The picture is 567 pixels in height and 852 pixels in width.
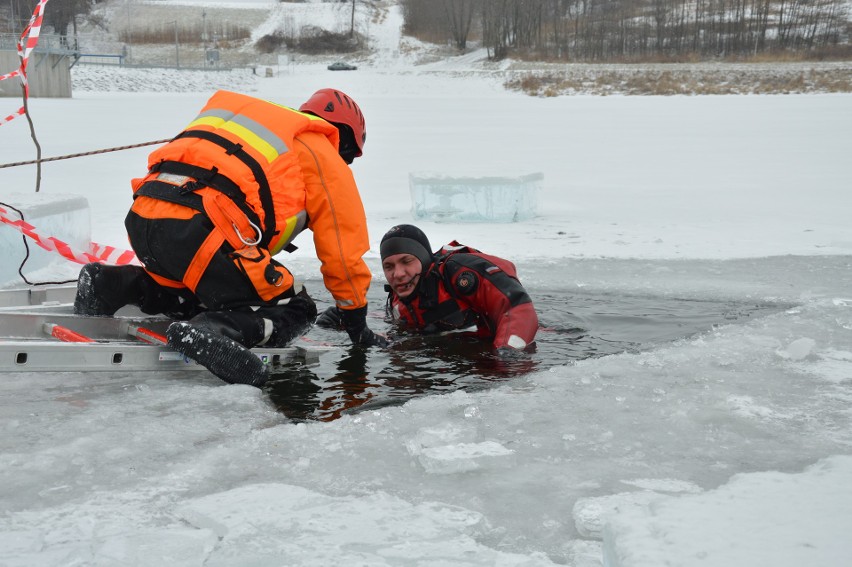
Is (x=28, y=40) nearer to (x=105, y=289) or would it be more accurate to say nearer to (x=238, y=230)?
(x=105, y=289)

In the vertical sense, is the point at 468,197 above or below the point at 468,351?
above

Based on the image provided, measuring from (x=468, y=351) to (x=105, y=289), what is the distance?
160 cm

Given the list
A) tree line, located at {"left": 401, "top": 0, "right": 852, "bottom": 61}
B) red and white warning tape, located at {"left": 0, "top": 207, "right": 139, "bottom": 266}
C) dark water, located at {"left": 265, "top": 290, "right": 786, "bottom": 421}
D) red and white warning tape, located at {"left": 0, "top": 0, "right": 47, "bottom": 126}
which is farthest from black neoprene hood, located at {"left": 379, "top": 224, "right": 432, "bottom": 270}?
tree line, located at {"left": 401, "top": 0, "right": 852, "bottom": 61}

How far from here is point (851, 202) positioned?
29.5ft

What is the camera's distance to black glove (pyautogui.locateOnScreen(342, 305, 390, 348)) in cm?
368

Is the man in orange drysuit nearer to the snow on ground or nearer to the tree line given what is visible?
the snow on ground

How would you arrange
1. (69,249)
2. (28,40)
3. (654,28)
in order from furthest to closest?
(654,28)
(28,40)
(69,249)

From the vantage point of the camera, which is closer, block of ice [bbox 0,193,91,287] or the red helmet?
the red helmet

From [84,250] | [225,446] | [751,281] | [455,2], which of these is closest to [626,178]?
[751,281]

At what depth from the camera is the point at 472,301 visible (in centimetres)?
423

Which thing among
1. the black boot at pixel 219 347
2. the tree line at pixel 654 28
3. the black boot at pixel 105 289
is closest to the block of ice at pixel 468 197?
the black boot at pixel 105 289

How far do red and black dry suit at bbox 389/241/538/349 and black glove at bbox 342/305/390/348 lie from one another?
461 millimetres

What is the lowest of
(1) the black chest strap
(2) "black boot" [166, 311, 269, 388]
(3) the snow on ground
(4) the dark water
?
(4) the dark water

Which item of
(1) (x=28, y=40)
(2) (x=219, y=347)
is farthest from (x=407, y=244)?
(1) (x=28, y=40)
